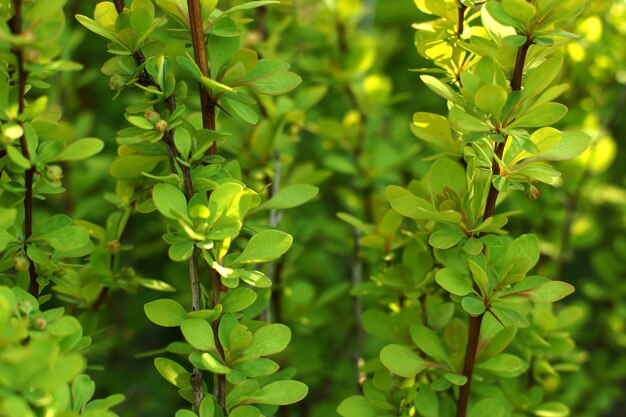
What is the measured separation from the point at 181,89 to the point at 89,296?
0.32 metres

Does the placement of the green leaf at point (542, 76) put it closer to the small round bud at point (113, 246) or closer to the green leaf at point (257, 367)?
the green leaf at point (257, 367)

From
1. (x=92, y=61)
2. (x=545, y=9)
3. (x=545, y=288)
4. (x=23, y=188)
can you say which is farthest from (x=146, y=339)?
(x=545, y=9)

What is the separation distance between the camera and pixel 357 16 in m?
1.45

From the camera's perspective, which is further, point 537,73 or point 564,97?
point 564,97

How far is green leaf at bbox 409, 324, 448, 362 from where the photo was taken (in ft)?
2.87

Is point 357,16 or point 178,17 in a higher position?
point 178,17

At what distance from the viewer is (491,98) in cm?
74

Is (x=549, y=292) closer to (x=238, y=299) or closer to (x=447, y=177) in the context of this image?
(x=447, y=177)

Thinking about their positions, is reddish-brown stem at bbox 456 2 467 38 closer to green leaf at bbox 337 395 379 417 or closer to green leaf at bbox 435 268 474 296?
green leaf at bbox 435 268 474 296

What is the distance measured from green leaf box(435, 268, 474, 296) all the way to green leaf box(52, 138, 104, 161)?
36cm

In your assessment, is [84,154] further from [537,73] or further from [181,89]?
[537,73]

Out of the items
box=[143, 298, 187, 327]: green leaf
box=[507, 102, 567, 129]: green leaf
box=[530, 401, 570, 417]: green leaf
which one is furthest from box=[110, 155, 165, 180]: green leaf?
box=[530, 401, 570, 417]: green leaf

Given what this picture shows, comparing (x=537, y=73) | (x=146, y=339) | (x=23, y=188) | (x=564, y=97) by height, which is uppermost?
(x=537, y=73)

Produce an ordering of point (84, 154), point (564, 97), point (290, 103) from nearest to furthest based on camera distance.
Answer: point (84, 154) → point (290, 103) → point (564, 97)
